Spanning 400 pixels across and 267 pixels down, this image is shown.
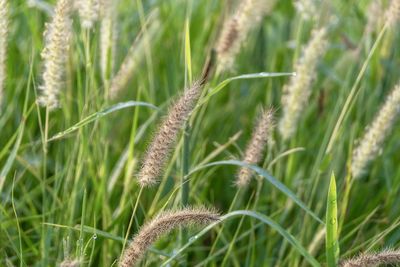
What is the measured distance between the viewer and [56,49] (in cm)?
230

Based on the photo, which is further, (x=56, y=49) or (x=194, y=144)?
(x=194, y=144)

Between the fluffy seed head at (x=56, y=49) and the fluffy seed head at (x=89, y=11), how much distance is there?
118 millimetres

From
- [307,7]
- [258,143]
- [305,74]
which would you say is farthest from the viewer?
[307,7]

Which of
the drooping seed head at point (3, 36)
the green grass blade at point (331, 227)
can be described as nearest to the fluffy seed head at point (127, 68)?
the drooping seed head at point (3, 36)

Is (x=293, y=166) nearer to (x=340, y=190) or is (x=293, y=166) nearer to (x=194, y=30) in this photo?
(x=340, y=190)

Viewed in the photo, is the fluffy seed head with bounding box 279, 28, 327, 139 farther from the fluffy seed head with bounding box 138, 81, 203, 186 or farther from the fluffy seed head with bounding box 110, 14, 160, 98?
the fluffy seed head with bounding box 138, 81, 203, 186

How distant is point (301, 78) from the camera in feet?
8.90

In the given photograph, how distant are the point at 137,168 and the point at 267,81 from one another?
3.47ft

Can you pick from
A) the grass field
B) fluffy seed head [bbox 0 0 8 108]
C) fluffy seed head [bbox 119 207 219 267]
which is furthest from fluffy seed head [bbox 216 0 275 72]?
fluffy seed head [bbox 119 207 219 267]

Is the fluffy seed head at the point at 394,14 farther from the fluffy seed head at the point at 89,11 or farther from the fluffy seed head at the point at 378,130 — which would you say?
the fluffy seed head at the point at 89,11

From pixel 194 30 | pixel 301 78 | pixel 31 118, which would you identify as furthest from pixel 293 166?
pixel 194 30

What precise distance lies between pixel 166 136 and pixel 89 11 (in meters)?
0.75

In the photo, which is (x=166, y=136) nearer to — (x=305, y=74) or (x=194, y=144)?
(x=305, y=74)

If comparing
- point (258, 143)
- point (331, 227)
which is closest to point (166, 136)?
point (258, 143)
